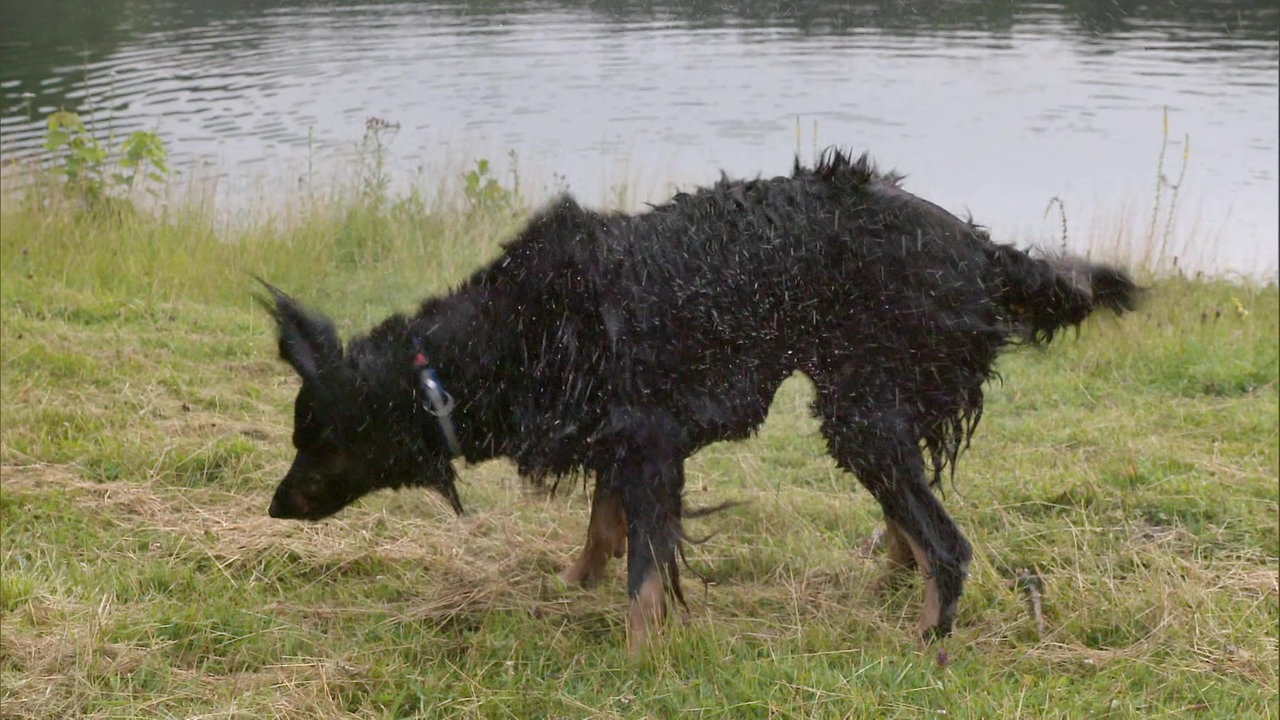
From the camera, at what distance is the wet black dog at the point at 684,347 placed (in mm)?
3527

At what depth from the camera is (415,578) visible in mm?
4141

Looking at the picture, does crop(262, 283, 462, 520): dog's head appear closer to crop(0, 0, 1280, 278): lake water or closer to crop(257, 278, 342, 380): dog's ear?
crop(257, 278, 342, 380): dog's ear

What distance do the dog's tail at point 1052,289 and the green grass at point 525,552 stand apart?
0.84 meters

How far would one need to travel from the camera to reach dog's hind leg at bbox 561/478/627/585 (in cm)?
411

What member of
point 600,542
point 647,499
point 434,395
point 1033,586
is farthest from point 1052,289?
point 434,395

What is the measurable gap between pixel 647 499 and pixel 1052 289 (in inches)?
57.4

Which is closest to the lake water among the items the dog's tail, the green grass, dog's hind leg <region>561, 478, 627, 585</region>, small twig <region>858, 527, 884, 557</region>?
the dog's tail

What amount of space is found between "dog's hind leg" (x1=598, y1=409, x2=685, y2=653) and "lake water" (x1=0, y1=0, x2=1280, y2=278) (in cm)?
124

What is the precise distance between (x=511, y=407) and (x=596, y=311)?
410mm

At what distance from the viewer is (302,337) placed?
3.65 m

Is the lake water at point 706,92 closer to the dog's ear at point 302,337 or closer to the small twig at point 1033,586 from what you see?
the dog's ear at point 302,337

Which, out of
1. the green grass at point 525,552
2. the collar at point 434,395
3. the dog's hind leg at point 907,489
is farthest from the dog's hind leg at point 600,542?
the dog's hind leg at point 907,489

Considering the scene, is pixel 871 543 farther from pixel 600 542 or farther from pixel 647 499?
pixel 647 499

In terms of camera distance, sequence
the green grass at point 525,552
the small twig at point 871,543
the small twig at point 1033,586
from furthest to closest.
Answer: the small twig at point 871,543, the small twig at point 1033,586, the green grass at point 525,552
